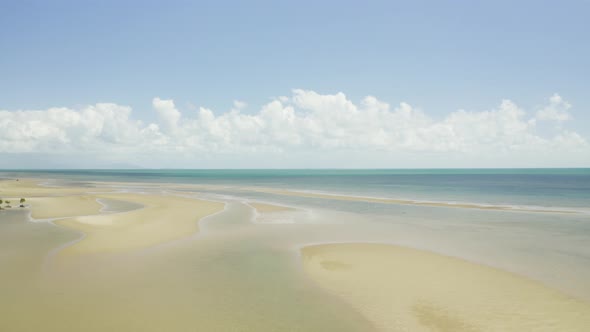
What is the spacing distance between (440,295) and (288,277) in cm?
475

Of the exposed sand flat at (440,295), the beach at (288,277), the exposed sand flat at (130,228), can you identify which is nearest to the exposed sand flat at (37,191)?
the exposed sand flat at (130,228)

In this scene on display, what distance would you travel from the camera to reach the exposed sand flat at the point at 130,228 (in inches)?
595

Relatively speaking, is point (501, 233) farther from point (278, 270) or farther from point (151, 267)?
point (151, 267)

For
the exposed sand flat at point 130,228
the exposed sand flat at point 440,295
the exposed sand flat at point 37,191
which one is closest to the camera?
the exposed sand flat at point 440,295

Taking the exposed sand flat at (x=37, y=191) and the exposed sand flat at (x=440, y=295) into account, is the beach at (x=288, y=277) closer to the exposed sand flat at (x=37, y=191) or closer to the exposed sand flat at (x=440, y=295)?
the exposed sand flat at (x=440, y=295)

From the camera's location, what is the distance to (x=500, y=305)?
9109 mm

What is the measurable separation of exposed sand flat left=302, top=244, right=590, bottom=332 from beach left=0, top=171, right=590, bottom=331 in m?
0.04

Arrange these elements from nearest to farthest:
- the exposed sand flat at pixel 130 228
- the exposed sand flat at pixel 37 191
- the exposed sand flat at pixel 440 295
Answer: the exposed sand flat at pixel 440 295 < the exposed sand flat at pixel 130 228 < the exposed sand flat at pixel 37 191

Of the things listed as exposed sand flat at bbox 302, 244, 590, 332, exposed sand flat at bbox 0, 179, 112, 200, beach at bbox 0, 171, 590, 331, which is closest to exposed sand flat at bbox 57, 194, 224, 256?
beach at bbox 0, 171, 590, 331

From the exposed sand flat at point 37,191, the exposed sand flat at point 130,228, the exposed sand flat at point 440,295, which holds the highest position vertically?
the exposed sand flat at point 440,295

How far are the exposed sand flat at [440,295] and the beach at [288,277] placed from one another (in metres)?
0.04

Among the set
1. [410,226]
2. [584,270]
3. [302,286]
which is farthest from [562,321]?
[410,226]

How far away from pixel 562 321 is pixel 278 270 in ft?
26.9

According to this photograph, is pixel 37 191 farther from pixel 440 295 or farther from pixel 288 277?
pixel 440 295
